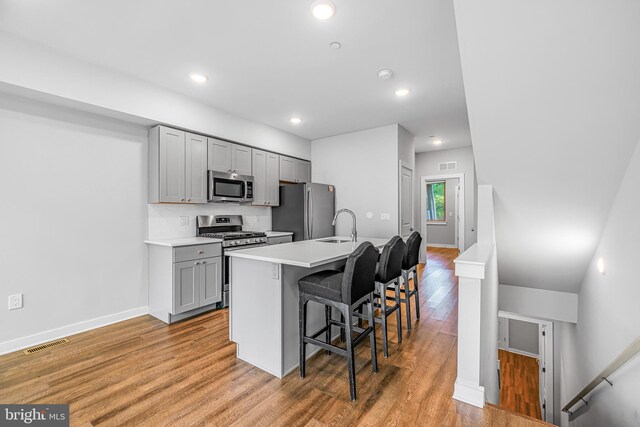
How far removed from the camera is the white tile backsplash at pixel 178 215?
3.62 metres

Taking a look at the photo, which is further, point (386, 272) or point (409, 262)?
point (409, 262)

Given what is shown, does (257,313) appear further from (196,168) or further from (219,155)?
(219,155)

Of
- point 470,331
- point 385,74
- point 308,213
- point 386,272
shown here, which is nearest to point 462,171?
point 308,213

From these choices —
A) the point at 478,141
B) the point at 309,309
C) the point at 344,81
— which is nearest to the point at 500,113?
the point at 478,141

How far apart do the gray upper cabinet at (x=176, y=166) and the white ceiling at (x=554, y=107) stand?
3206 mm

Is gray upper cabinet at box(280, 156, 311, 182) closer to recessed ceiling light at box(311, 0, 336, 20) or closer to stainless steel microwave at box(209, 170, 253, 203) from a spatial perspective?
stainless steel microwave at box(209, 170, 253, 203)

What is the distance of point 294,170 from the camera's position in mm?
5371

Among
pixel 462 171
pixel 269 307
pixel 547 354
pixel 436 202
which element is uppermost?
pixel 462 171

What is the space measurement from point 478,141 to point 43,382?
3.85m

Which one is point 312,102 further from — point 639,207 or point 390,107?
point 639,207

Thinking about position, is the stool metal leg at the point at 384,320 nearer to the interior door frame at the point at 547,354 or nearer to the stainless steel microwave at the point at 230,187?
the stainless steel microwave at the point at 230,187

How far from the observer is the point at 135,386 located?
6.68 ft

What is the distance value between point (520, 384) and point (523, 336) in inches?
41.8

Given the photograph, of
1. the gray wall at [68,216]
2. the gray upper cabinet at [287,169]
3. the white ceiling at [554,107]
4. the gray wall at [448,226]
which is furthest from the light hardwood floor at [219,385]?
the gray wall at [448,226]
